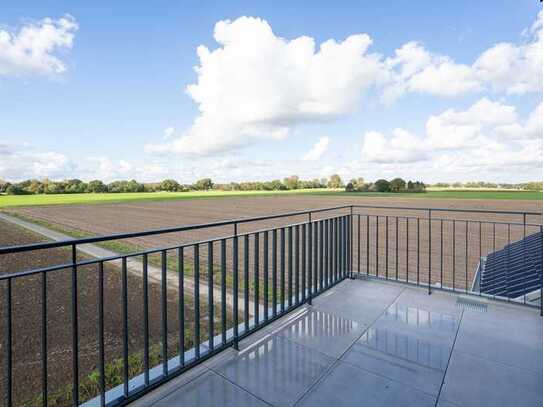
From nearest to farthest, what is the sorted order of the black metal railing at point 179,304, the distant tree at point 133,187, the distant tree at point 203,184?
the black metal railing at point 179,304 < the distant tree at point 133,187 < the distant tree at point 203,184

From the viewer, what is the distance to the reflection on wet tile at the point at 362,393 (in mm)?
1745

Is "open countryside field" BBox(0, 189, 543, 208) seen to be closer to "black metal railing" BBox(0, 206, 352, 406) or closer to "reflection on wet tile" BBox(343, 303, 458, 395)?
"black metal railing" BBox(0, 206, 352, 406)

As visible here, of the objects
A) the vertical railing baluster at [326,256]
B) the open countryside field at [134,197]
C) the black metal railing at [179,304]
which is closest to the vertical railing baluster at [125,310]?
the black metal railing at [179,304]

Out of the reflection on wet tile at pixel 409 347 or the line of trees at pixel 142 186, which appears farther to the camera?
the line of trees at pixel 142 186

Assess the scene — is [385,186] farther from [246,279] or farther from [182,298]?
[182,298]

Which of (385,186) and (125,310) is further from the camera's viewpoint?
(385,186)

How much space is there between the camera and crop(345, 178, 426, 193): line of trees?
64.1 m

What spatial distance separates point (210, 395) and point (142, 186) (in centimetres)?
6319

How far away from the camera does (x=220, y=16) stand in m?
7.52

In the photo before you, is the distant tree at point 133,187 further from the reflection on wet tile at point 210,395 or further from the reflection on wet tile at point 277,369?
the reflection on wet tile at point 210,395

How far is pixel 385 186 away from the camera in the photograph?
66.5 m

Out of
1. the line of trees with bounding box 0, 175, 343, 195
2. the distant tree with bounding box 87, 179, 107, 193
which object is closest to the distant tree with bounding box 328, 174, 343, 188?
the line of trees with bounding box 0, 175, 343, 195

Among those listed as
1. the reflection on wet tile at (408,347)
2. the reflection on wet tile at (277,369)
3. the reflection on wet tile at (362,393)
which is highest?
the reflection on wet tile at (277,369)

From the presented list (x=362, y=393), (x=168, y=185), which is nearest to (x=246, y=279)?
(x=362, y=393)
